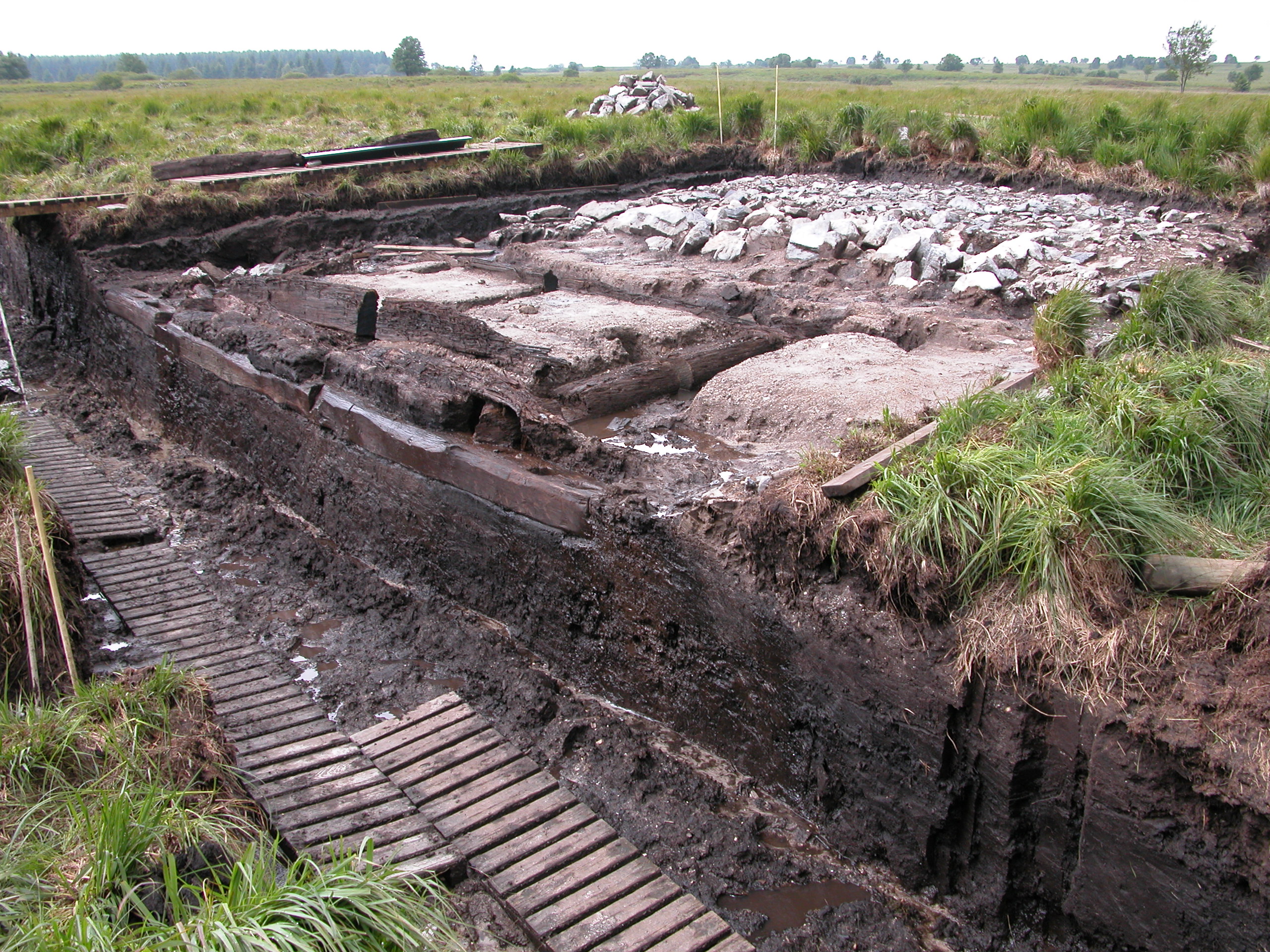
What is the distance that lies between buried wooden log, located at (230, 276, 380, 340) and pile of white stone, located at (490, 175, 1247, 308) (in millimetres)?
3368

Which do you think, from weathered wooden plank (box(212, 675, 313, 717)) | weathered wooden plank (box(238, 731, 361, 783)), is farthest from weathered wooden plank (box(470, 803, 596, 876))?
weathered wooden plank (box(212, 675, 313, 717))

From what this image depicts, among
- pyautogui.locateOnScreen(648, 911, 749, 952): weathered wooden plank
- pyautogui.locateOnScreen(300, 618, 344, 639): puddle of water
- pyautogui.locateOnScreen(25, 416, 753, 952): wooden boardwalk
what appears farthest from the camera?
pyautogui.locateOnScreen(300, 618, 344, 639): puddle of water

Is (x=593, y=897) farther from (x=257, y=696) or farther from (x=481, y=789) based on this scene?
(x=257, y=696)

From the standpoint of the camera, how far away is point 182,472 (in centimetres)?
690

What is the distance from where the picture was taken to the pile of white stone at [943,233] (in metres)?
7.40

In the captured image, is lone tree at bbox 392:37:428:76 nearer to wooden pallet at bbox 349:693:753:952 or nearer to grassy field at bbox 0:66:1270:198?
grassy field at bbox 0:66:1270:198

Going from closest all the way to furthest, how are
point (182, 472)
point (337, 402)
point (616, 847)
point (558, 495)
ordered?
point (616, 847) < point (558, 495) < point (337, 402) < point (182, 472)

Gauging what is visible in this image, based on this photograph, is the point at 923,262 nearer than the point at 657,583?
No

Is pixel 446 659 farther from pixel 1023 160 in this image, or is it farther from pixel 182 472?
pixel 1023 160

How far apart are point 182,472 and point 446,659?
143 inches

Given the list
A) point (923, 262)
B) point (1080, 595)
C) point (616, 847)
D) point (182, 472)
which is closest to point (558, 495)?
point (616, 847)

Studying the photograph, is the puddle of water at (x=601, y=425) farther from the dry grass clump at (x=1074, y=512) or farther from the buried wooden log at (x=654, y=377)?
the dry grass clump at (x=1074, y=512)

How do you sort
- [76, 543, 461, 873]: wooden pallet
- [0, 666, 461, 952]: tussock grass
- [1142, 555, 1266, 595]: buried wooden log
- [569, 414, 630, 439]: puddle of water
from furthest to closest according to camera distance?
[569, 414, 630, 439]: puddle of water → [76, 543, 461, 873]: wooden pallet → [1142, 555, 1266, 595]: buried wooden log → [0, 666, 461, 952]: tussock grass

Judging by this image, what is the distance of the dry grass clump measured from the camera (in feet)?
9.44
